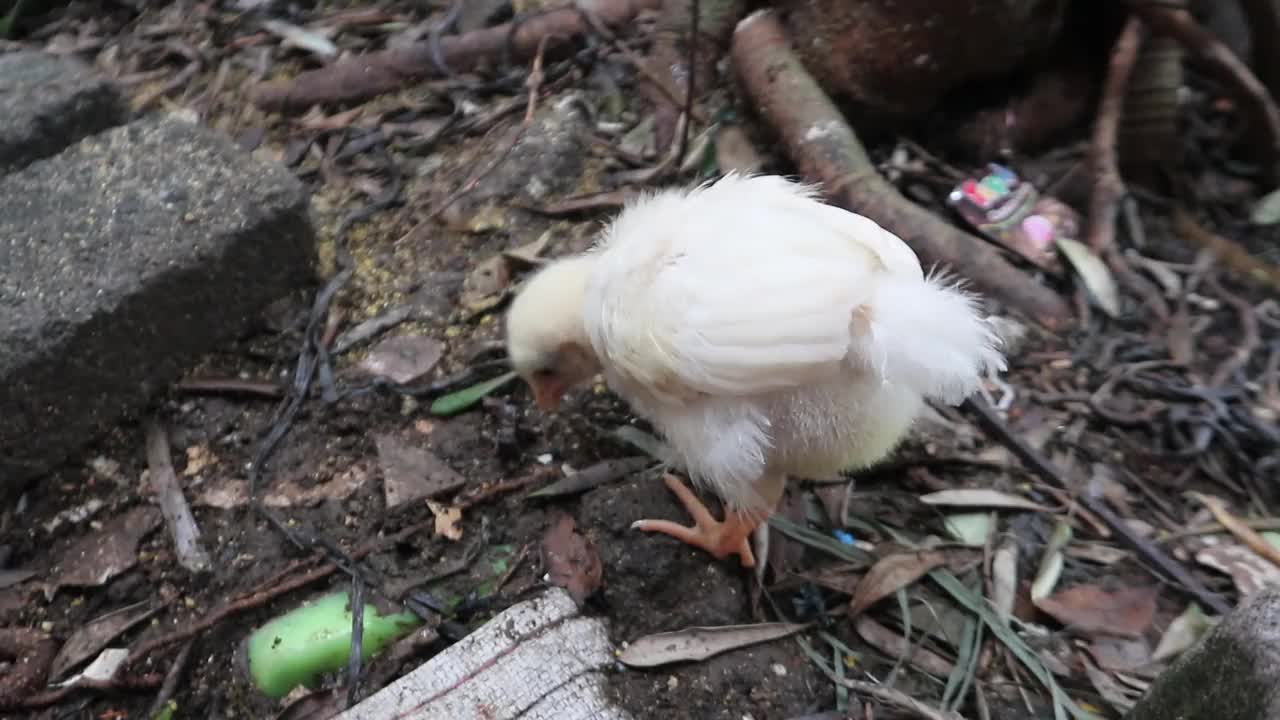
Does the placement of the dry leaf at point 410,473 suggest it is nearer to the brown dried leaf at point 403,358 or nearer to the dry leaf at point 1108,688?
the brown dried leaf at point 403,358

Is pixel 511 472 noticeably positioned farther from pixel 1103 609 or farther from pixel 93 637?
pixel 1103 609

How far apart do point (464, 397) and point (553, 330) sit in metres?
0.47

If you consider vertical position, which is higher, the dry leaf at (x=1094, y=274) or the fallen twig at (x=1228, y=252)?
the dry leaf at (x=1094, y=274)

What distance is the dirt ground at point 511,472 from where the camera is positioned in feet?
5.74

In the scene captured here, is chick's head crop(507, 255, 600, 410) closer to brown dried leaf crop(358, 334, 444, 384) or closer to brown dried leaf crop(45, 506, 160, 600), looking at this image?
brown dried leaf crop(358, 334, 444, 384)

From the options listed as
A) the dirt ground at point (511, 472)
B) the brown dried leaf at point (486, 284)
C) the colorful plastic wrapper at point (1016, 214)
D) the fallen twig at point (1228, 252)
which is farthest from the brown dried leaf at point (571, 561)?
the fallen twig at point (1228, 252)

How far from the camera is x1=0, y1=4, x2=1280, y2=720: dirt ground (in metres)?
1.75

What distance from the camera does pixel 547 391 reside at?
1.99 meters

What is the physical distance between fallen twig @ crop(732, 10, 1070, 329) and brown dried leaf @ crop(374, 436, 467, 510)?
1429mm

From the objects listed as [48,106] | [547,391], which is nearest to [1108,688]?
[547,391]

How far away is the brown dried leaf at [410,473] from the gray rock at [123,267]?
0.58m

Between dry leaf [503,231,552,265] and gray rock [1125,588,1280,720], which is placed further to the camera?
dry leaf [503,231,552,265]

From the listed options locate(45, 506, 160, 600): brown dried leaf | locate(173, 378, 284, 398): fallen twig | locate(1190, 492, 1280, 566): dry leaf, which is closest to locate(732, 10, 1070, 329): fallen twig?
locate(1190, 492, 1280, 566): dry leaf

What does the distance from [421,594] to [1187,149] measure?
124 inches
